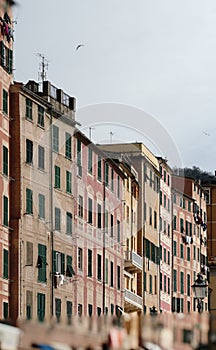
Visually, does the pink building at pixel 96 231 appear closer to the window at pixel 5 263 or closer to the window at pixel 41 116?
the window at pixel 41 116

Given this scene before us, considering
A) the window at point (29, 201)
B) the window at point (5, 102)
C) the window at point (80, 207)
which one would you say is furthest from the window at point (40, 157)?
the window at point (80, 207)

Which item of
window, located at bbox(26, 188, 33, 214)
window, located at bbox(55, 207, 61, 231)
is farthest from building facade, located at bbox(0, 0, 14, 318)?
window, located at bbox(55, 207, 61, 231)

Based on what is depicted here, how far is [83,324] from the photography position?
22.2ft

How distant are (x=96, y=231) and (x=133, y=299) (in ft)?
34.9

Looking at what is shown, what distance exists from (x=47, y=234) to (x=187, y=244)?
4477cm

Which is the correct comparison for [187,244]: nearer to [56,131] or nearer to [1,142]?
[56,131]

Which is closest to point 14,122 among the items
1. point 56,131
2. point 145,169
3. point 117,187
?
point 56,131

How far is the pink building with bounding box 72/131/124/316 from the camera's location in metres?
63.6

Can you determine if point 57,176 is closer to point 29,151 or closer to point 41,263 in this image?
point 29,151

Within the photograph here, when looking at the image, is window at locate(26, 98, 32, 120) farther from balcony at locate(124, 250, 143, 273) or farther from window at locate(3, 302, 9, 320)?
balcony at locate(124, 250, 143, 273)

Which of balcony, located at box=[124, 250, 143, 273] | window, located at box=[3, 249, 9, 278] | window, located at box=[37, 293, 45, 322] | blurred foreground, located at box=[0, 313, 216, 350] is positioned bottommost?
blurred foreground, located at box=[0, 313, 216, 350]

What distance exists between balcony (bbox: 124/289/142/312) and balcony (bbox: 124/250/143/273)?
1.60 meters

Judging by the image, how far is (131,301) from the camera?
76812mm

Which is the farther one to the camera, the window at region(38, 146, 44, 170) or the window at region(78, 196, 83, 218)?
the window at region(78, 196, 83, 218)
